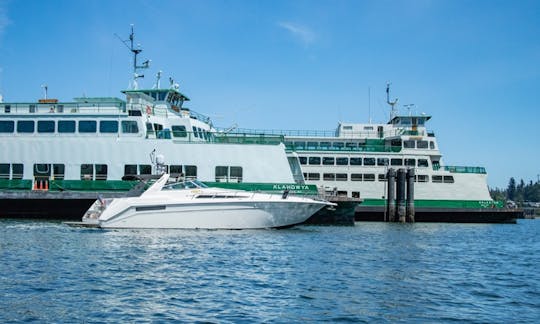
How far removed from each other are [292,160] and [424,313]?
2965 cm

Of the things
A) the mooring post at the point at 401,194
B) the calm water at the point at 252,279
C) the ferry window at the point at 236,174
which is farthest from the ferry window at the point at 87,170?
the mooring post at the point at 401,194

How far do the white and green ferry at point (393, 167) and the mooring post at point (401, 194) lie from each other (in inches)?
52.6

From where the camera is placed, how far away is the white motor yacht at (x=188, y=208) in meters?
23.9

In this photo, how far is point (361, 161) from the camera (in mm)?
42812

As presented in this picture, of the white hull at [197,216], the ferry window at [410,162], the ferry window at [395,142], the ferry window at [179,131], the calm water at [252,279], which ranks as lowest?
the calm water at [252,279]

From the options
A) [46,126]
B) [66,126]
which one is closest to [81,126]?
[66,126]

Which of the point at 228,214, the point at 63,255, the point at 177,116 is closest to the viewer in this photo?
the point at 63,255

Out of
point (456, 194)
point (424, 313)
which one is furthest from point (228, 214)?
point (456, 194)

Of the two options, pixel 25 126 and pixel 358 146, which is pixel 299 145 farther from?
pixel 25 126

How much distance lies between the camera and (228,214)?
24.1m

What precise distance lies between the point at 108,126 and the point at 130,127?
1301 mm

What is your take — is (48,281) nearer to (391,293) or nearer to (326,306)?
(326,306)

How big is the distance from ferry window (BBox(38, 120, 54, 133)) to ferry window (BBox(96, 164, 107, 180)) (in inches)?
147

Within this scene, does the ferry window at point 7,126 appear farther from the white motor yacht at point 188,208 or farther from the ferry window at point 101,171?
the white motor yacht at point 188,208
